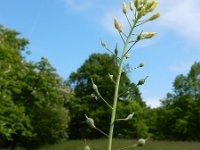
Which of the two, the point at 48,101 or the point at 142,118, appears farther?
the point at 142,118

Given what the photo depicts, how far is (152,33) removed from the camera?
3.95 m

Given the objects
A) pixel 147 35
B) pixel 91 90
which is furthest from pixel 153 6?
pixel 91 90

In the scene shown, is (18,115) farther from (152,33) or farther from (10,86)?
(152,33)

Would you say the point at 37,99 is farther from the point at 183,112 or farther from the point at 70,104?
the point at 183,112

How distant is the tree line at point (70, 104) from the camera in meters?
44.3

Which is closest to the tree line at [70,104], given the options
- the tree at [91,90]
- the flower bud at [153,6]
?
the tree at [91,90]

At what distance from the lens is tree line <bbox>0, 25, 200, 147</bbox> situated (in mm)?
44284

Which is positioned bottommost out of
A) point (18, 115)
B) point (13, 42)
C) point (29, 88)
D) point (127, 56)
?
point (127, 56)

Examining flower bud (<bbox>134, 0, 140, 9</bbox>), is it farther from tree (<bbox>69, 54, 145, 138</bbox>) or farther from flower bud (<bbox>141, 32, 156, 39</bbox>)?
tree (<bbox>69, 54, 145, 138</bbox>)

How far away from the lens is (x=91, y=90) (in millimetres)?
67938

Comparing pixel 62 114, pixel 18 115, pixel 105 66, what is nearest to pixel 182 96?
pixel 105 66

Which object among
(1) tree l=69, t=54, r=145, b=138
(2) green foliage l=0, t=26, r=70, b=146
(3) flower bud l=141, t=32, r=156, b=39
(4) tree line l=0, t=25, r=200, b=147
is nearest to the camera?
(3) flower bud l=141, t=32, r=156, b=39

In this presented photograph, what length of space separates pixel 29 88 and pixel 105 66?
18.6 m

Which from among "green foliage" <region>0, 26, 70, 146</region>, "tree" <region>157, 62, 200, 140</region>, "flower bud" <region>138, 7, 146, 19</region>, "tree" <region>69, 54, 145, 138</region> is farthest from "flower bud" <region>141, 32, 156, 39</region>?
"tree" <region>157, 62, 200, 140</region>
